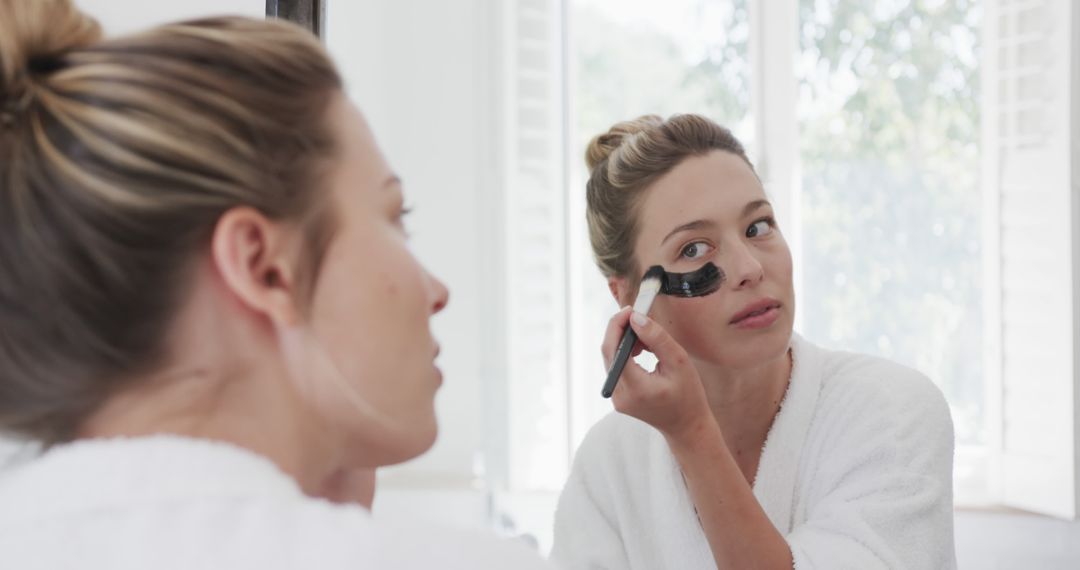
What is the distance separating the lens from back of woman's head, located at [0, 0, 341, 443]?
0.41 meters

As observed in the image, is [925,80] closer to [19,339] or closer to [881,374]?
[881,374]

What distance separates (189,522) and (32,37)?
0.22 metres

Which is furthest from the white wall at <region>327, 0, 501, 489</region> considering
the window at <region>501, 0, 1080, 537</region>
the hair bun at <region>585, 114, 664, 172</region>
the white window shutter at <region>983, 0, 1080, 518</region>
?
the white window shutter at <region>983, 0, 1080, 518</region>

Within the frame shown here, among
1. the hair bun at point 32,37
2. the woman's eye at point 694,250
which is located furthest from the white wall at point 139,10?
the woman's eye at point 694,250

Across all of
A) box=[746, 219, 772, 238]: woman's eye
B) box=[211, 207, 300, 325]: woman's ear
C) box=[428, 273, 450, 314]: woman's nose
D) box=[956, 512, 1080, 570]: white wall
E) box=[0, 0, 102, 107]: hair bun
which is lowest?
box=[956, 512, 1080, 570]: white wall

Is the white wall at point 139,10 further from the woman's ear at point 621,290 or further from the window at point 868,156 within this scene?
the window at point 868,156

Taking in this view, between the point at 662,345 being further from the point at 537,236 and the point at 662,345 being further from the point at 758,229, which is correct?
the point at 537,236

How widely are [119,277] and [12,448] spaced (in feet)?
0.91

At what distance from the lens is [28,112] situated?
428 mm

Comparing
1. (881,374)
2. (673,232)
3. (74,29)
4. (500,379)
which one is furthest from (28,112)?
(500,379)

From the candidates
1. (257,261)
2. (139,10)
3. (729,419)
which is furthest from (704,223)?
(257,261)

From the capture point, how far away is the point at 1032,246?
5.28 feet

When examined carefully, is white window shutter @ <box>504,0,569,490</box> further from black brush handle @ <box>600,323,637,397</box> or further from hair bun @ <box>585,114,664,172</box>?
black brush handle @ <box>600,323,637,397</box>

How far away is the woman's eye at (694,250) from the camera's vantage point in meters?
1.01
